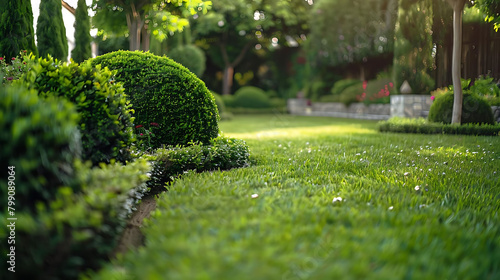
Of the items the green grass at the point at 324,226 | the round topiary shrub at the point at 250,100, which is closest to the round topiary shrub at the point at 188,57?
the round topiary shrub at the point at 250,100

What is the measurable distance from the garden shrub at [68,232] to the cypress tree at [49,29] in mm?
9142

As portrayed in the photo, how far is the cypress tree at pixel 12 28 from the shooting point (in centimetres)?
801

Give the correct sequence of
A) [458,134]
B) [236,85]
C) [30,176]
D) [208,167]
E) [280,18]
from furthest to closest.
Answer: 1. [236,85]
2. [280,18]
3. [458,134]
4. [208,167]
5. [30,176]

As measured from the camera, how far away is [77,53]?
463 inches

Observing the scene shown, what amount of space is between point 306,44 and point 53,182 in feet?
71.9

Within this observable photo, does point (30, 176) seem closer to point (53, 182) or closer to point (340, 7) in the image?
point (53, 182)

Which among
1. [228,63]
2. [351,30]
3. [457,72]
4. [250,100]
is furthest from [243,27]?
[457,72]

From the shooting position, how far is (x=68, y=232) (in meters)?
1.95

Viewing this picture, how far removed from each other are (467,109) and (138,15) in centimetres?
875

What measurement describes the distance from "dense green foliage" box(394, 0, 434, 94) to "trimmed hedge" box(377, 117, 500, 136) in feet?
10.8

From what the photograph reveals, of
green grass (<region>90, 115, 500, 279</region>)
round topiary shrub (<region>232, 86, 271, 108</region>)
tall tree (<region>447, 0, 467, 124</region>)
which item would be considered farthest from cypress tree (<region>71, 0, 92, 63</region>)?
round topiary shrub (<region>232, 86, 271, 108</region>)

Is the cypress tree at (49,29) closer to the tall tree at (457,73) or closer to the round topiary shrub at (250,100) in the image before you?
the tall tree at (457,73)

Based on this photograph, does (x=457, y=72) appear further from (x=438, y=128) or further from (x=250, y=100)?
(x=250, y=100)

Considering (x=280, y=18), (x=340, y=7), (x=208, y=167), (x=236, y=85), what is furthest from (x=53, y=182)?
(x=236, y=85)
